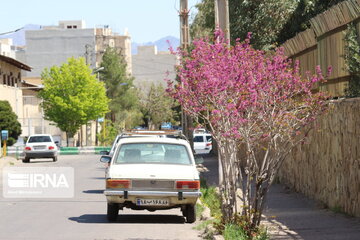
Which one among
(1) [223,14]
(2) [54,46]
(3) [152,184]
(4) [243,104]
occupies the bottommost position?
(3) [152,184]

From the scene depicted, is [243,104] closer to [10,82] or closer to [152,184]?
[152,184]

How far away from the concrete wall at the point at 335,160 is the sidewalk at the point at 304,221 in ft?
0.96

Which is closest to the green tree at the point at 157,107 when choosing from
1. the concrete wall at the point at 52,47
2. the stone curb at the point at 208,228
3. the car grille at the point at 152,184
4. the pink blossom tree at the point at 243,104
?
the concrete wall at the point at 52,47

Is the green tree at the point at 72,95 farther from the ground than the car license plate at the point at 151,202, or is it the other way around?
the green tree at the point at 72,95

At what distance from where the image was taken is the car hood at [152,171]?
17656 mm

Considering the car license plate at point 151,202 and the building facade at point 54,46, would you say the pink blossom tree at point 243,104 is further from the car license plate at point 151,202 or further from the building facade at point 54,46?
the building facade at point 54,46

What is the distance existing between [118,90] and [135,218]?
380 feet

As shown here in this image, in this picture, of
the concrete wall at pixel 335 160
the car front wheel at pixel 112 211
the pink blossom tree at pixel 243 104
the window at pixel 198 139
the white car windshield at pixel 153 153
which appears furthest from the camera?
the window at pixel 198 139

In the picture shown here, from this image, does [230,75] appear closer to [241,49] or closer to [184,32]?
[241,49]

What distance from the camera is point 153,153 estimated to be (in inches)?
747

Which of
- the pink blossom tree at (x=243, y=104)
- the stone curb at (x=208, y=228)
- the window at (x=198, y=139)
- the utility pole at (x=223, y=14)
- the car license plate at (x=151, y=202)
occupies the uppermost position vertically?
the utility pole at (x=223, y=14)

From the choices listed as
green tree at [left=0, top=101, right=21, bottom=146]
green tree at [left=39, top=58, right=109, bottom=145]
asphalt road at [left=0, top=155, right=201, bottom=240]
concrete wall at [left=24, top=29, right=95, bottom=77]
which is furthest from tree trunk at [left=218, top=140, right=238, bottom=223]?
concrete wall at [left=24, top=29, right=95, bottom=77]

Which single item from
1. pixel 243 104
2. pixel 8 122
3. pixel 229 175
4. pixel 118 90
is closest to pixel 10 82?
pixel 8 122

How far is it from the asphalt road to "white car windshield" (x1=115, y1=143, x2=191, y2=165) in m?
1.19
